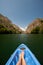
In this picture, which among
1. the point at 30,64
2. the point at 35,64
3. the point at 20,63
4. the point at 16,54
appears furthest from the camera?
the point at 16,54

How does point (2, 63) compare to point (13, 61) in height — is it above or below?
below

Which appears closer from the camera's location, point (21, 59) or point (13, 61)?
point (21, 59)

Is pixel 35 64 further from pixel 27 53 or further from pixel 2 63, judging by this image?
pixel 2 63

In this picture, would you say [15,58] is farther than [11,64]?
Yes

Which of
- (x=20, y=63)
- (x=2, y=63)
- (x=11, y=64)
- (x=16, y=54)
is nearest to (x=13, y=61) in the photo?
(x=11, y=64)

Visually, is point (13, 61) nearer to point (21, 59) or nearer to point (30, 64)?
point (30, 64)

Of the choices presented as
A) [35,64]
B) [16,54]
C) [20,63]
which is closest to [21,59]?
[20,63]

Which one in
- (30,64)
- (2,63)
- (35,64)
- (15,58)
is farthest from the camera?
(2,63)

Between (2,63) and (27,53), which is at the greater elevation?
(27,53)

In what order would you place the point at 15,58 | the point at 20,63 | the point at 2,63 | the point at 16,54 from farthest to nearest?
the point at 2,63
the point at 16,54
the point at 15,58
the point at 20,63
